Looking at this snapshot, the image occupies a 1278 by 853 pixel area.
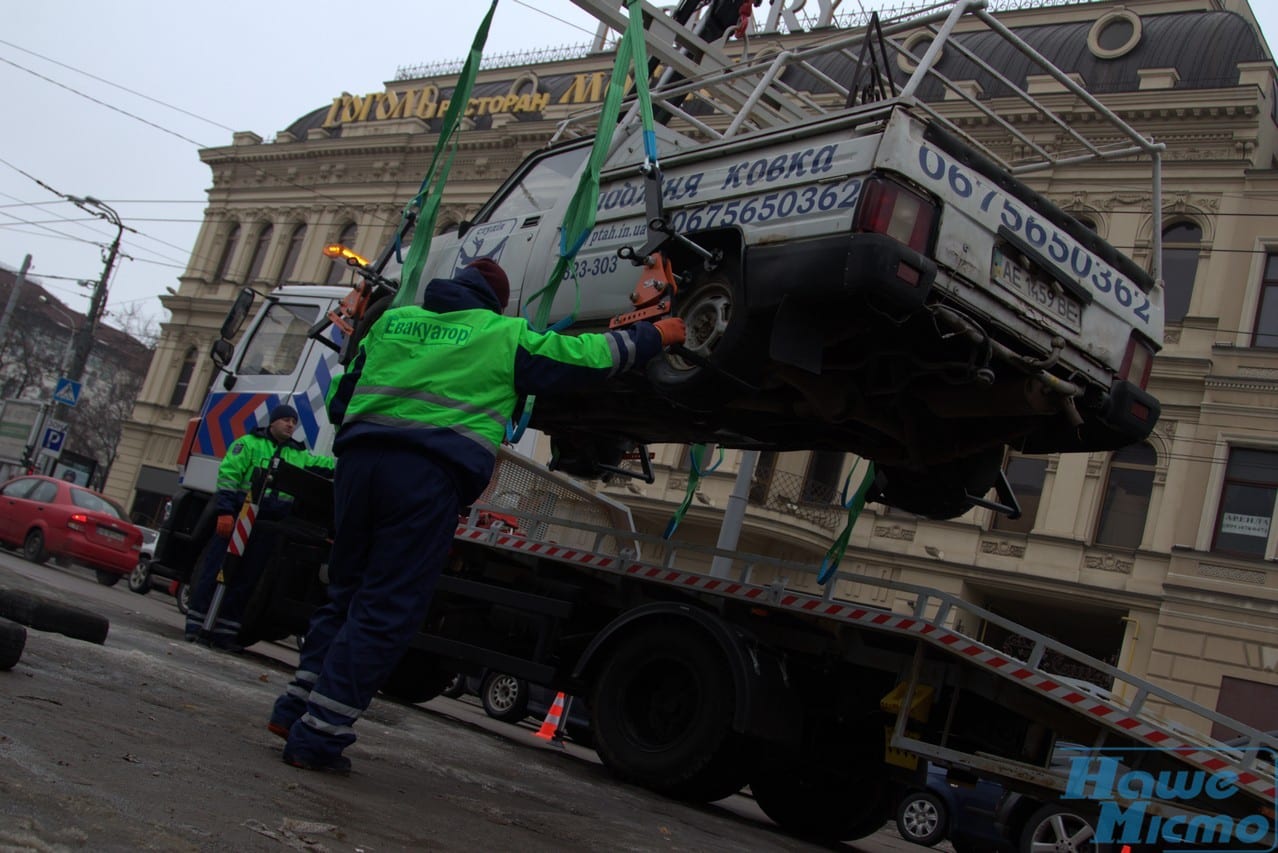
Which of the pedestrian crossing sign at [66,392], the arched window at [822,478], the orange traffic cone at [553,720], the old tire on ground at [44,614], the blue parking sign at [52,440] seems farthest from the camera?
the blue parking sign at [52,440]

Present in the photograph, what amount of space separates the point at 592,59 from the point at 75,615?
28661 millimetres

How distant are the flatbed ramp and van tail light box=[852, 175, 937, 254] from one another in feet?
6.07

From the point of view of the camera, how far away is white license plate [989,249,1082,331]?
5527 mm

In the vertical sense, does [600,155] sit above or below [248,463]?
above

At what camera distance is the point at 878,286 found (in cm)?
502

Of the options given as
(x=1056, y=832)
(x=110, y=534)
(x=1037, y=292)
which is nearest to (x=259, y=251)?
(x=110, y=534)

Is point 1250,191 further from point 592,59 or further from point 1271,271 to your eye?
point 592,59

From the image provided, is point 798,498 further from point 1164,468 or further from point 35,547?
point 35,547

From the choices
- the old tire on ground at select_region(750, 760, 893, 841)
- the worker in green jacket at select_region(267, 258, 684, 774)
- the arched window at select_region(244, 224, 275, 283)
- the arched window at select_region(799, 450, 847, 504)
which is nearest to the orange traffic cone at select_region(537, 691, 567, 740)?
the old tire on ground at select_region(750, 760, 893, 841)

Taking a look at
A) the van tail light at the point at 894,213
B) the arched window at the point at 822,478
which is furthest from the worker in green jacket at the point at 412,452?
the arched window at the point at 822,478

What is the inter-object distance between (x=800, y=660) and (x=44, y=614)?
375cm

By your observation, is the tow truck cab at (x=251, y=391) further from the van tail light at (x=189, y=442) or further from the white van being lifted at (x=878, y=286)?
the white van being lifted at (x=878, y=286)

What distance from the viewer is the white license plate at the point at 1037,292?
5527 mm

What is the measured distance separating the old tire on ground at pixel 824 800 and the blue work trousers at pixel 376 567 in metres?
3.29
